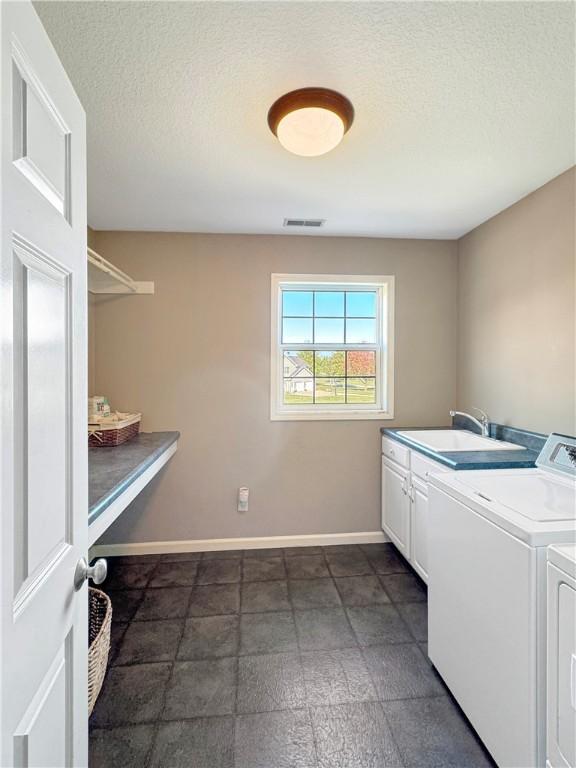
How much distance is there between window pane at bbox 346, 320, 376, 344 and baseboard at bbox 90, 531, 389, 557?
1.57 m

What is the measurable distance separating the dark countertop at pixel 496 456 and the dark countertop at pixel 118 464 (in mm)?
1589

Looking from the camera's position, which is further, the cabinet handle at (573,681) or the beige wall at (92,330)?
the beige wall at (92,330)

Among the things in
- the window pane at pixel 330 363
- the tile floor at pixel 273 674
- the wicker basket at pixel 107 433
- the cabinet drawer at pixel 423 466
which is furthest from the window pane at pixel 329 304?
the tile floor at pixel 273 674

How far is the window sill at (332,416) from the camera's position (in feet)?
9.48

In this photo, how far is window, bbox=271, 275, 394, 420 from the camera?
9.73ft

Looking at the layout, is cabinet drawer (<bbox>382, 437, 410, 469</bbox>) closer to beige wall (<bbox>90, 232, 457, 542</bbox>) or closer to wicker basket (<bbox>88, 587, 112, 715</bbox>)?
beige wall (<bbox>90, 232, 457, 542</bbox>)

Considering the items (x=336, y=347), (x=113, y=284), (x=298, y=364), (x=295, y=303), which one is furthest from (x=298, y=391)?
(x=113, y=284)

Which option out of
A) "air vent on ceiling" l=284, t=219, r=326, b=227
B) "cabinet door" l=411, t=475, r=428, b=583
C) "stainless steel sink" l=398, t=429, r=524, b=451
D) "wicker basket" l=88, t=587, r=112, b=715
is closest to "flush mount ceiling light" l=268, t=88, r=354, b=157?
"air vent on ceiling" l=284, t=219, r=326, b=227

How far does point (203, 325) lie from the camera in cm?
283

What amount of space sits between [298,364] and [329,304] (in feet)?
1.84

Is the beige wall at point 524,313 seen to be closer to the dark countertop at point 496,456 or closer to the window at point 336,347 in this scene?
the dark countertop at point 496,456

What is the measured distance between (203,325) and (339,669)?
2291 mm

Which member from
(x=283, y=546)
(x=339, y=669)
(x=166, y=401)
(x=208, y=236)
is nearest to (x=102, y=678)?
(x=339, y=669)

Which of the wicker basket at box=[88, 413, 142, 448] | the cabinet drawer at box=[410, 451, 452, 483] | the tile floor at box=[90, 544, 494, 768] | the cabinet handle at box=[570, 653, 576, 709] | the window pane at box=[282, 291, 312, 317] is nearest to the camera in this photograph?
the cabinet handle at box=[570, 653, 576, 709]
